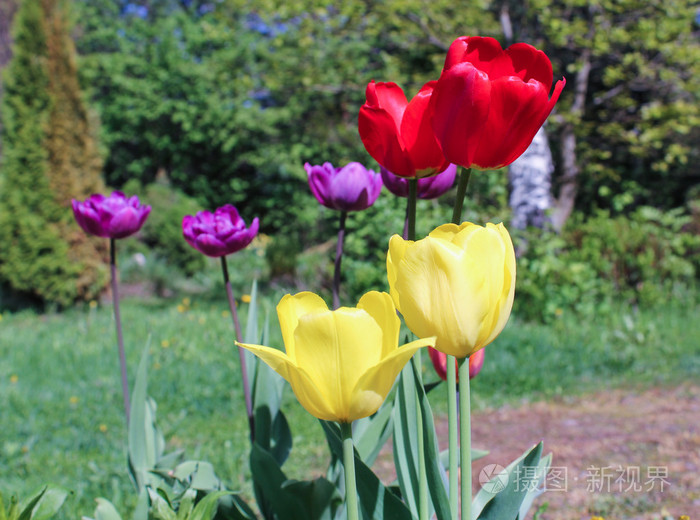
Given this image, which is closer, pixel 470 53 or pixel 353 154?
pixel 470 53

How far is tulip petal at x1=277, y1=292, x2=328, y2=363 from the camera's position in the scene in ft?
2.40

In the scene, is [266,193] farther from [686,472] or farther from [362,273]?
[686,472]

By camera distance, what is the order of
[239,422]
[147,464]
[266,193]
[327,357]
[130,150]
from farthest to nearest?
[130,150]
[266,193]
[239,422]
[147,464]
[327,357]

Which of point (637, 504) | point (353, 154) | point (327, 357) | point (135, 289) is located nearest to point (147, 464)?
point (327, 357)

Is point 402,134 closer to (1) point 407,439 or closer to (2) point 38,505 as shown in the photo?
(1) point 407,439

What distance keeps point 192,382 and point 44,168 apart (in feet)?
14.0

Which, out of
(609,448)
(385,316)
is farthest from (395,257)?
(609,448)

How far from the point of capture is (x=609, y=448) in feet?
7.79

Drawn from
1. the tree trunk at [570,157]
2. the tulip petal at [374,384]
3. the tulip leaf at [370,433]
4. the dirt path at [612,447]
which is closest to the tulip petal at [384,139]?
the tulip petal at [374,384]

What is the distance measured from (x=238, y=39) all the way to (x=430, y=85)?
12161 mm

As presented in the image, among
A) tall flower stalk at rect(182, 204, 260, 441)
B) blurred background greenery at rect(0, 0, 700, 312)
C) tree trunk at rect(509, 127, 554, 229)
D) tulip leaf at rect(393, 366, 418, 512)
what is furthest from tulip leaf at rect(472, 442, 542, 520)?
tree trunk at rect(509, 127, 554, 229)

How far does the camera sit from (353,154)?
6508 millimetres

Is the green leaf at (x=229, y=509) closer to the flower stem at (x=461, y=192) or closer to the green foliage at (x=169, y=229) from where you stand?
the flower stem at (x=461, y=192)

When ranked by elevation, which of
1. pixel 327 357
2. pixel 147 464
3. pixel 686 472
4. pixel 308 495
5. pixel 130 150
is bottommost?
pixel 130 150
